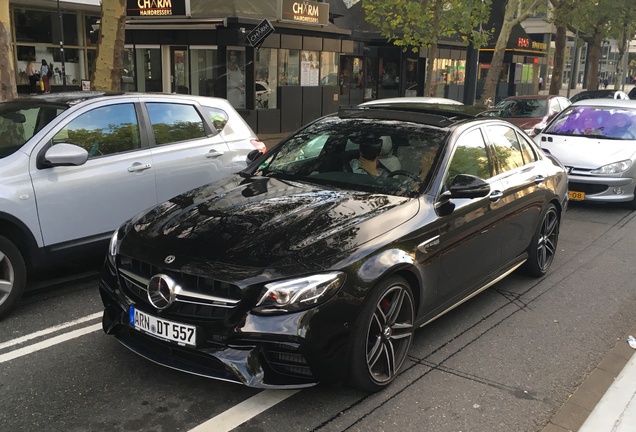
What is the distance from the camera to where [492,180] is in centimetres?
498

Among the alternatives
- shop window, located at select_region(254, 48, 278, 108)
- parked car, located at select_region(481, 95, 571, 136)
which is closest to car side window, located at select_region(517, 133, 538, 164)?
parked car, located at select_region(481, 95, 571, 136)

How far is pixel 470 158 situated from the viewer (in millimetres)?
4781

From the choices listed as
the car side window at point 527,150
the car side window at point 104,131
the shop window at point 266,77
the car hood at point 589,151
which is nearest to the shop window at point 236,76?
the shop window at point 266,77

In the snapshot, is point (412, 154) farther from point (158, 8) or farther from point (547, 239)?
point (158, 8)

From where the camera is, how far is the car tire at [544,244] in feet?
19.3

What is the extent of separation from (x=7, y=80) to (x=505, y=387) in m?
7.55

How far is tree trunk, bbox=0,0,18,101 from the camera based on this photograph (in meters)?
8.01

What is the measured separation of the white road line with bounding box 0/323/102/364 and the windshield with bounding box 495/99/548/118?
1252 cm

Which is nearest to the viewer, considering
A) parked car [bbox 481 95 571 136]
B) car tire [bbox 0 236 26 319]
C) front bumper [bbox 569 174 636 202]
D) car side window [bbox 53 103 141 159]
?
car tire [bbox 0 236 26 319]

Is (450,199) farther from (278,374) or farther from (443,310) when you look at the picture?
(278,374)

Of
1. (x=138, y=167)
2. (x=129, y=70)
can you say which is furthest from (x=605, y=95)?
(x=138, y=167)

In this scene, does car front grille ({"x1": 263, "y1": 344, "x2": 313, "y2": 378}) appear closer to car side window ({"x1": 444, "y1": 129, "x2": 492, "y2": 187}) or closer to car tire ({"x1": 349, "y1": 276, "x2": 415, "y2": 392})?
car tire ({"x1": 349, "y1": 276, "x2": 415, "y2": 392})

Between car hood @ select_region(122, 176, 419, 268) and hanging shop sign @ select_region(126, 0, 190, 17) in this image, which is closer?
car hood @ select_region(122, 176, 419, 268)

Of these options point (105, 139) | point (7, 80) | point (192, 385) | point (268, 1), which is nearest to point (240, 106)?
point (268, 1)
